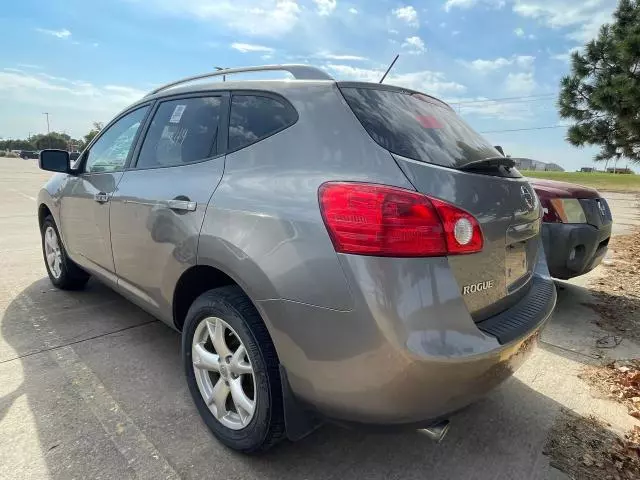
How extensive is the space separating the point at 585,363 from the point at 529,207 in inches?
68.3

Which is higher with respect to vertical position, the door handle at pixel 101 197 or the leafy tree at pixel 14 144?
the leafy tree at pixel 14 144

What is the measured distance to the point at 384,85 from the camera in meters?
2.24

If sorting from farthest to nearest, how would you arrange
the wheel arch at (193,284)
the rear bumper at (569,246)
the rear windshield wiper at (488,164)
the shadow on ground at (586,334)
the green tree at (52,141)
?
the green tree at (52,141), the rear bumper at (569,246), the shadow on ground at (586,334), the wheel arch at (193,284), the rear windshield wiper at (488,164)

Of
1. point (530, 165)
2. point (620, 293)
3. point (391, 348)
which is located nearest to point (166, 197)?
point (391, 348)

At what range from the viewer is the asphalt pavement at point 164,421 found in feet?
6.89

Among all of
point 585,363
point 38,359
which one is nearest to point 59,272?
point 38,359

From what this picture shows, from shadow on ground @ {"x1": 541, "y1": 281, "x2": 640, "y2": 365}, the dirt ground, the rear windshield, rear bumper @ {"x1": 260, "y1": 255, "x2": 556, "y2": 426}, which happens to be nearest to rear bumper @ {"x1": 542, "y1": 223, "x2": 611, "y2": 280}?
shadow on ground @ {"x1": 541, "y1": 281, "x2": 640, "y2": 365}

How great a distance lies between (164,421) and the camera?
2.41 metres

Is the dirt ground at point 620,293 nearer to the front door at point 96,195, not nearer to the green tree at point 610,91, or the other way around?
the green tree at point 610,91

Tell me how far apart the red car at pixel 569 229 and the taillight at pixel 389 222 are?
2.71 meters

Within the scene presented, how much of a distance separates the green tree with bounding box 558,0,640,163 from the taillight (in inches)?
281

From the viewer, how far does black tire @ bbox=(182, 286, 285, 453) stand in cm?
194

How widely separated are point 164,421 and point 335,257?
1.45m

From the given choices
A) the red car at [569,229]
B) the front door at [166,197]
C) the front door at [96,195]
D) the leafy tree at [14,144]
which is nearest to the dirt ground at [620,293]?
the red car at [569,229]
